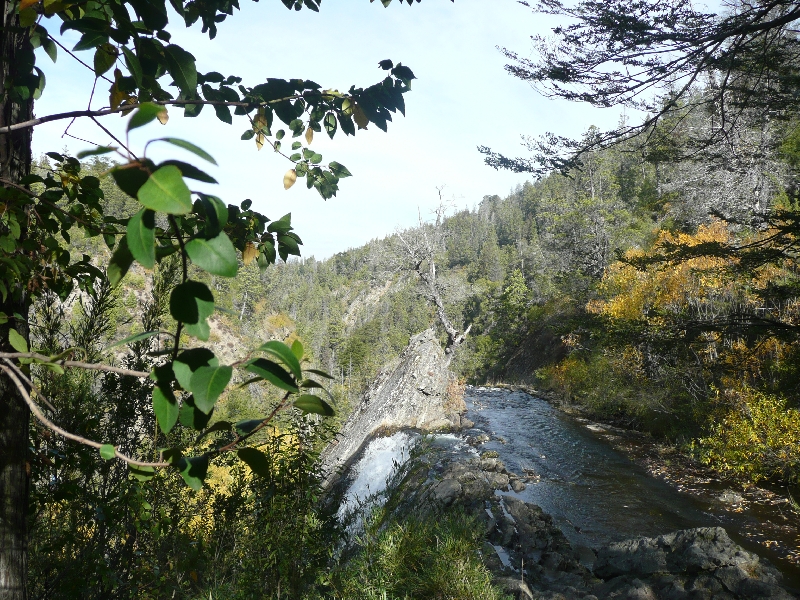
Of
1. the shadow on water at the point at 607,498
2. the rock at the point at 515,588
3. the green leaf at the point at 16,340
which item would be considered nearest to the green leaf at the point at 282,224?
the green leaf at the point at 16,340

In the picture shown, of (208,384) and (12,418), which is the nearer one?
(208,384)

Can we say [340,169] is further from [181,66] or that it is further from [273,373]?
[273,373]

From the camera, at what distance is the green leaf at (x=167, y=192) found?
1.55 feet

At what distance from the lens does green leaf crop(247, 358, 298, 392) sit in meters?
0.58

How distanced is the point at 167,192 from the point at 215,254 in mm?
89

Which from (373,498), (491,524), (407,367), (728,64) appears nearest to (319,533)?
(373,498)

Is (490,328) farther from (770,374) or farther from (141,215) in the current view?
(141,215)

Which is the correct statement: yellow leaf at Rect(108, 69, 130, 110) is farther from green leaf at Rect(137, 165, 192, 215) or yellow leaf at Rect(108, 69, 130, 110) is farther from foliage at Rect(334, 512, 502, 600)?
foliage at Rect(334, 512, 502, 600)

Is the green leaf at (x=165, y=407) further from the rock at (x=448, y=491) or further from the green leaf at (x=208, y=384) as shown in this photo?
the rock at (x=448, y=491)

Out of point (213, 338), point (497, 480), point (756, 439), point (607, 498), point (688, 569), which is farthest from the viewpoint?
point (497, 480)

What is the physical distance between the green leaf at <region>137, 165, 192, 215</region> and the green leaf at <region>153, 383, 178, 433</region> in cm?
28

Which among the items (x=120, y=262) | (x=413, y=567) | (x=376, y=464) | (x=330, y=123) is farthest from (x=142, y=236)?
(x=376, y=464)

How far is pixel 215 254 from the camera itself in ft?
1.82

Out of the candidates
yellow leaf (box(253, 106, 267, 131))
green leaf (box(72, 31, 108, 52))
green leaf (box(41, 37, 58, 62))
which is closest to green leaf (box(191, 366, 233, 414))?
green leaf (box(72, 31, 108, 52))
